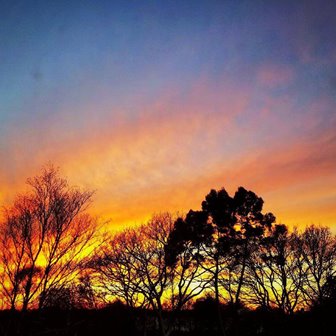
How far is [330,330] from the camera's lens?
28375 millimetres

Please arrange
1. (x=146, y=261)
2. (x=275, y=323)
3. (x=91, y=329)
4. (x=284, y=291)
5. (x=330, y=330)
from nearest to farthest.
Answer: (x=330, y=330) → (x=146, y=261) → (x=284, y=291) → (x=275, y=323) → (x=91, y=329)

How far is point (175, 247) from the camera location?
31125 millimetres

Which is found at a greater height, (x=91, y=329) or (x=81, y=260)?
(x=81, y=260)

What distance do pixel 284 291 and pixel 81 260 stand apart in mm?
24909

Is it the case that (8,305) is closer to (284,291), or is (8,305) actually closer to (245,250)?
(245,250)

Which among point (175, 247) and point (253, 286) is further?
point (253, 286)

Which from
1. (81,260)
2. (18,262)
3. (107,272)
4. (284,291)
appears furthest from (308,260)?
(18,262)

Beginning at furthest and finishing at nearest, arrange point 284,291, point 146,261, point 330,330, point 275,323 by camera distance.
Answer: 1. point 275,323
2. point 284,291
3. point 146,261
4. point 330,330

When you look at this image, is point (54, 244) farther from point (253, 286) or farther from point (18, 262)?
point (253, 286)

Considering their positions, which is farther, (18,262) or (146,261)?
(146,261)

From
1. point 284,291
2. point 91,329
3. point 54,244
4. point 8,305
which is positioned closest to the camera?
point 54,244

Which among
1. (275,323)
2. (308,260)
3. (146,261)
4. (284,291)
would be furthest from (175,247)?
(275,323)

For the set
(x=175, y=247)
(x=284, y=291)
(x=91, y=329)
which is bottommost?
(x=91, y=329)

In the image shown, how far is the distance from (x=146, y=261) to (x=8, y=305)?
14038 millimetres
